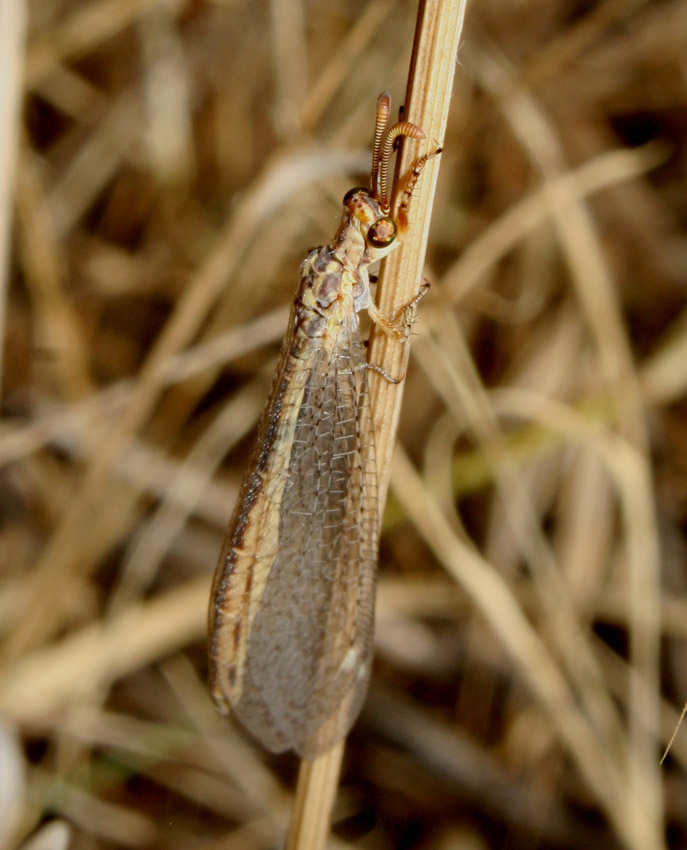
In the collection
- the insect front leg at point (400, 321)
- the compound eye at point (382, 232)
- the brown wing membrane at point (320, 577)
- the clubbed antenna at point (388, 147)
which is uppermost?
the clubbed antenna at point (388, 147)

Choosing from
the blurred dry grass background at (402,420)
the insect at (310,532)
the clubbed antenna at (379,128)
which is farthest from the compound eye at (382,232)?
the blurred dry grass background at (402,420)

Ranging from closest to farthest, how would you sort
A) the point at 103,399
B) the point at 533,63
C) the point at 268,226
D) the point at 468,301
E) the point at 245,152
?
the point at 533,63 → the point at 103,399 → the point at 268,226 → the point at 468,301 → the point at 245,152

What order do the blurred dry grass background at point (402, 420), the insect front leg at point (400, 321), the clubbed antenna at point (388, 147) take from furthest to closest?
the blurred dry grass background at point (402, 420), the insect front leg at point (400, 321), the clubbed antenna at point (388, 147)

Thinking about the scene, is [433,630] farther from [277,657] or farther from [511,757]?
[277,657]

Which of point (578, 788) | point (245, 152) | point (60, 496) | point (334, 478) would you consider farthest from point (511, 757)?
point (245, 152)

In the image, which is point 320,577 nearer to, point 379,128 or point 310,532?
point 310,532

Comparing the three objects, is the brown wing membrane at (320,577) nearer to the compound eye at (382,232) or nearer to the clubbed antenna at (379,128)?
the compound eye at (382,232)
